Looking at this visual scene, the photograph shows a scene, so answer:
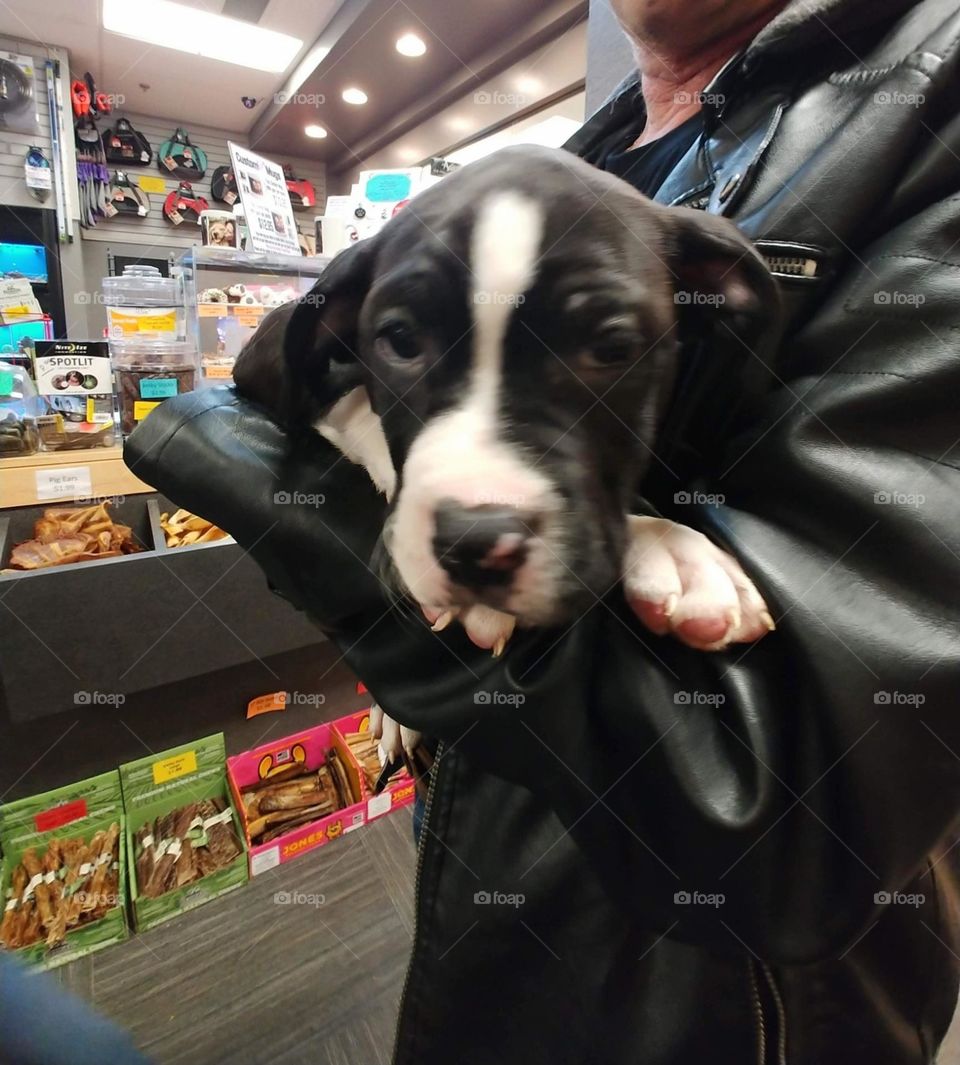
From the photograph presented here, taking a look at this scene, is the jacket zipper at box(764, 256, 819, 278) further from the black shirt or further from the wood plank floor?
the wood plank floor

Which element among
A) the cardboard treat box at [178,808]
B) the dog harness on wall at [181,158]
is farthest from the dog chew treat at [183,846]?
the dog harness on wall at [181,158]

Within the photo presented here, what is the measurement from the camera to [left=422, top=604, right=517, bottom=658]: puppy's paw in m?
0.56

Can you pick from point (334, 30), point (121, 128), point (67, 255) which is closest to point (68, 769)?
point (334, 30)

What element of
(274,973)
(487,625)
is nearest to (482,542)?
(487,625)

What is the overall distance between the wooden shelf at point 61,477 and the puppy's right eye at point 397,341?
5.17 ft

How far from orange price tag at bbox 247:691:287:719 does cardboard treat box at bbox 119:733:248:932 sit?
15 cm

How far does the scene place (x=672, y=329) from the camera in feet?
2.18

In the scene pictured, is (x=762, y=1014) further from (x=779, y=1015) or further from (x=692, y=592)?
(x=692, y=592)

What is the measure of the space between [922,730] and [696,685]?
0.50 feet

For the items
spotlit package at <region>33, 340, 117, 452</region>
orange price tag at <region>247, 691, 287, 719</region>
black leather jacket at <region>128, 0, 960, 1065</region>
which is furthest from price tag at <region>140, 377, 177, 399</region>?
black leather jacket at <region>128, 0, 960, 1065</region>

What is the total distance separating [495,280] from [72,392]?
1.96 meters

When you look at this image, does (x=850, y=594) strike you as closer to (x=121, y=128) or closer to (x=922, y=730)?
(x=922, y=730)

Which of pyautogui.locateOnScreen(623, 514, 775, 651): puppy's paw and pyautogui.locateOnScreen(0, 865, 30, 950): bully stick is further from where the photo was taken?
pyautogui.locateOnScreen(0, 865, 30, 950): bully stick

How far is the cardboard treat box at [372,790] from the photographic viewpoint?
2221 millimetres
